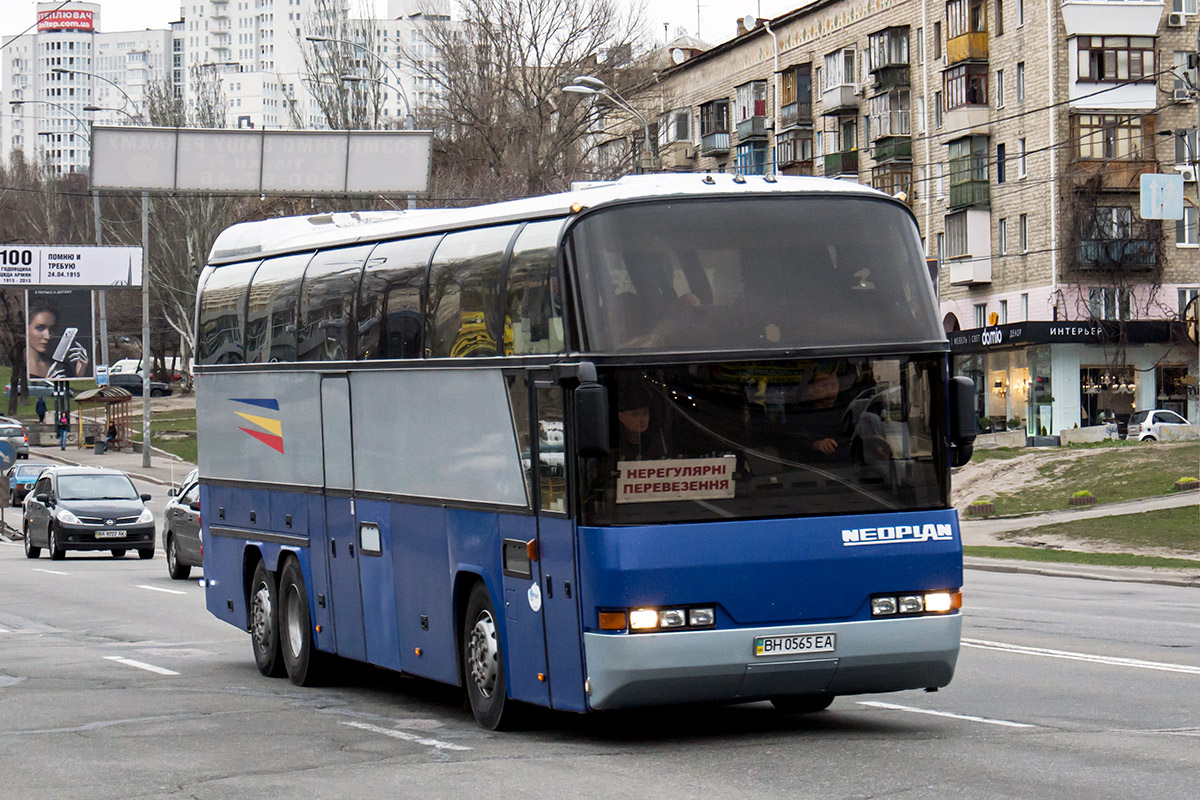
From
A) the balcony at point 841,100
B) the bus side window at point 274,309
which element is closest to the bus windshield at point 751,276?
the bus side window at point 274,309

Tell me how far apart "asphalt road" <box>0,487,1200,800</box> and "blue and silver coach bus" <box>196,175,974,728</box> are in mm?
437

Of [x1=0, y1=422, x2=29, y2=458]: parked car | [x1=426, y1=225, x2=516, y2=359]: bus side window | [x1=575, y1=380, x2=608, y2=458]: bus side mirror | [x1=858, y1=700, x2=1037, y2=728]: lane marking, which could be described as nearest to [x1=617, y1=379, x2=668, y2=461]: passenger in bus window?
[x1=575, y1=380, x2=608, y2=458]: bus side mirror

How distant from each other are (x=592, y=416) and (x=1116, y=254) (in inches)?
2150

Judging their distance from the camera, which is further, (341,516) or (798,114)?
(798,114)

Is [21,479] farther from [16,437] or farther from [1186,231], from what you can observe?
[1186,231]

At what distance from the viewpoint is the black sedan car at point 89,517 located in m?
34.3

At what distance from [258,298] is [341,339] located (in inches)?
77.2

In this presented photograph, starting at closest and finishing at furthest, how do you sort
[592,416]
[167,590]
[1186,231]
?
[592,416] → [167,590] → [1186,231]

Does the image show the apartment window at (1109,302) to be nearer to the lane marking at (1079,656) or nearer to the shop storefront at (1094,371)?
the shop storefront at (1094,371)

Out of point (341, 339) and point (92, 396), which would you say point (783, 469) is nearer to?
point (341, 339)

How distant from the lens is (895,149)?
226 ft

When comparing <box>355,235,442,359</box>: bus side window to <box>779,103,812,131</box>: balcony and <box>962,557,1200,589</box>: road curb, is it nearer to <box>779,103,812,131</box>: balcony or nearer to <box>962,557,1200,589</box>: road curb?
<box>962,557,1200,589</box>: road curb

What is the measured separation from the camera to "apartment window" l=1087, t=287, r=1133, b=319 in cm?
6125

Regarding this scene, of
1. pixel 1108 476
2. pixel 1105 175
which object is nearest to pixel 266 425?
pixel 1108 476
